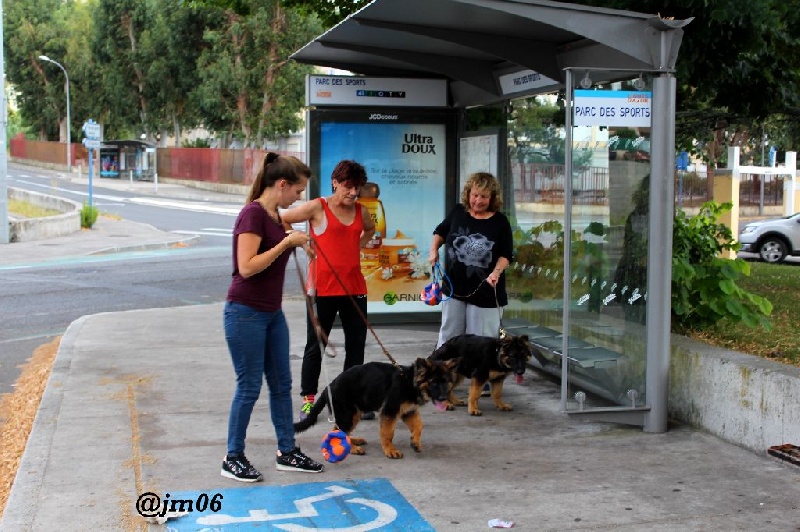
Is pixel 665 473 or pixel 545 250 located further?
pixel 545 250

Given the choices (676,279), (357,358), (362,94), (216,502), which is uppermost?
(362,94)

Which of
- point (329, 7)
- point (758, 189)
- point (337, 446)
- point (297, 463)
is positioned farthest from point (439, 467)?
point (758, 189)

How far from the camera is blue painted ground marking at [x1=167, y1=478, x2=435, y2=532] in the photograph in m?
4.76

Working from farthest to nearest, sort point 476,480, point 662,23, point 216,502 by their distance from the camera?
point 662,23, point 476,480, point 216,502

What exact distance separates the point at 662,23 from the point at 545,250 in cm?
274

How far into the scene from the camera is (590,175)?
696 cm

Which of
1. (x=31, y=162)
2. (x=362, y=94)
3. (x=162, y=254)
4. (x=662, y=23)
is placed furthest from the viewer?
(x=31, y=162)

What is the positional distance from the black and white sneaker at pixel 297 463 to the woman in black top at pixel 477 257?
6.57ft

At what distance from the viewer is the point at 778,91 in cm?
1002

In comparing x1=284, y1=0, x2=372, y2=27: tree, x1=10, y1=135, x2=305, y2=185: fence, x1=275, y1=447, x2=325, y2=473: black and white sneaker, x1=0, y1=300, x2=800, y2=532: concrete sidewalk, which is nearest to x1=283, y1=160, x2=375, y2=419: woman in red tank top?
x1=0, y1=300, x2=800, y2=532: concrete sidewalk

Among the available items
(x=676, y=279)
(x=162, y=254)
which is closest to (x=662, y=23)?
(x=676, y=279)

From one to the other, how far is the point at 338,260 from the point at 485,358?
1268 mm

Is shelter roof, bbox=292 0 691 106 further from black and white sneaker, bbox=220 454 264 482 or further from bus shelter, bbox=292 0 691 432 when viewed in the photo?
black and white sneaker, bbox=220 454 264 482

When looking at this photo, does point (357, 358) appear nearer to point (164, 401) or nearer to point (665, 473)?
point (164, 401)
